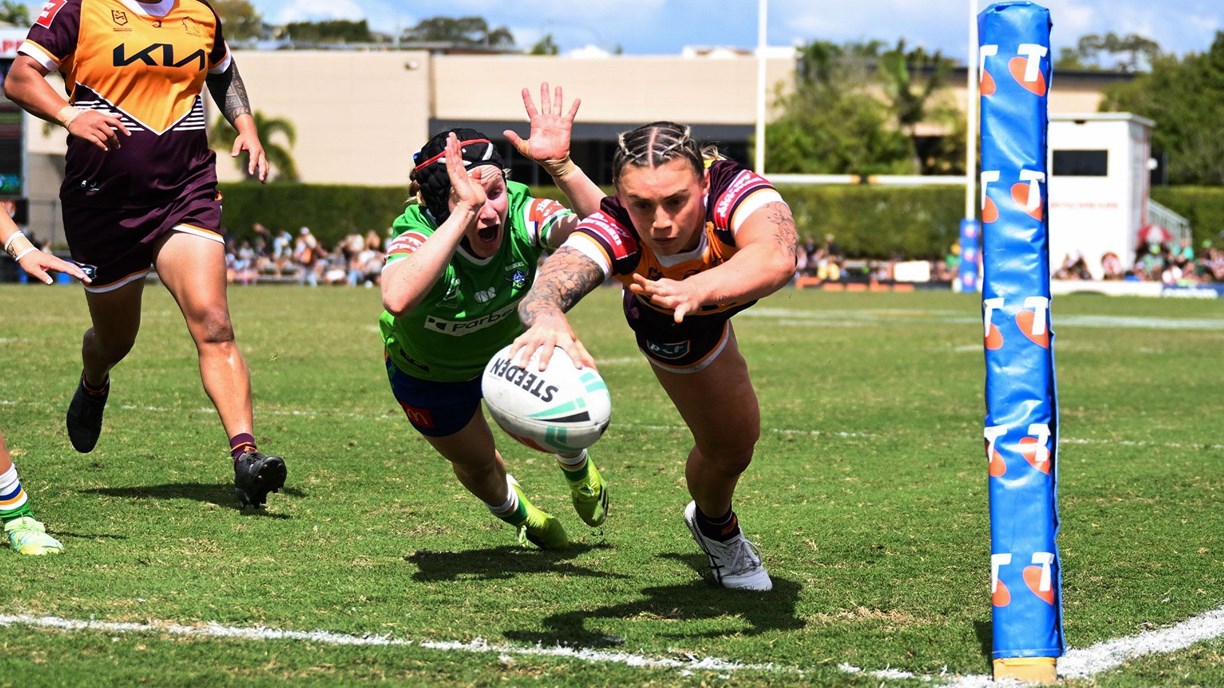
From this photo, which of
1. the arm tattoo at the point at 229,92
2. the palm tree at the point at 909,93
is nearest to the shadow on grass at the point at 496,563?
the arm tattoo at the point at 229,92

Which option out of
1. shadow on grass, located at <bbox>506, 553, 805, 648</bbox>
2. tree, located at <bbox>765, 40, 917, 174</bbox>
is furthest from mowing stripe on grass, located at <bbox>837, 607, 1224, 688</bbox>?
tree, located at <bbox>765, 40, 917, 174</bbox>

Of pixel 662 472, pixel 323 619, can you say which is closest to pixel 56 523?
pixel 323 619

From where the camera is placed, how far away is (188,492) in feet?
25.4

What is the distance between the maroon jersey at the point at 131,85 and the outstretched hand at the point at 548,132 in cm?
248

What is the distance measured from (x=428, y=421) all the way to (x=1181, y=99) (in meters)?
73.9

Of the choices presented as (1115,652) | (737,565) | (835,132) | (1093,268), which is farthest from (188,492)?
(835,132)

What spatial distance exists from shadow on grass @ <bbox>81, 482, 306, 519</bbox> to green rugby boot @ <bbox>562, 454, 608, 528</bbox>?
1.63m

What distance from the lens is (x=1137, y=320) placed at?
27.3m

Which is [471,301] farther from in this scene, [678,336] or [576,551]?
[576,551]

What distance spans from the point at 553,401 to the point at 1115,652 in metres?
→ 1.98

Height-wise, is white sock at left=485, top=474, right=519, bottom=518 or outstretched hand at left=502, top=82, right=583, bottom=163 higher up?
outstretched hand at left=502, top=82, right=583, bottom=163

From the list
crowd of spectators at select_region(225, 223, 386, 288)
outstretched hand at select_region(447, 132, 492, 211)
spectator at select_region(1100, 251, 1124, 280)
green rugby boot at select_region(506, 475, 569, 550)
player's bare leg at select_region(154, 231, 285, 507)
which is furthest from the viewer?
crowd of spectators at select_region(225, 223, 386, 288)

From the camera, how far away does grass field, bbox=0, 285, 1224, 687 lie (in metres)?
4.58

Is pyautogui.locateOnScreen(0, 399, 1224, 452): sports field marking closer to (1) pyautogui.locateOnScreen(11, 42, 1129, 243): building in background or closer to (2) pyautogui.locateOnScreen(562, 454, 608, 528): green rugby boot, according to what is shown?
(2) pyautogui.locateOnScreen(562, 454, 608, 528): green rugby boot
